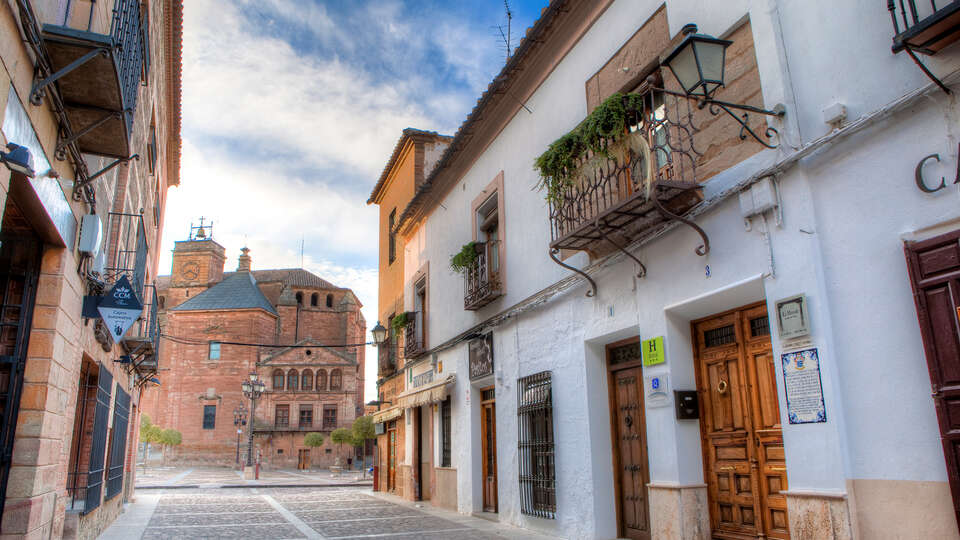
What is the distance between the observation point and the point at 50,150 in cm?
525

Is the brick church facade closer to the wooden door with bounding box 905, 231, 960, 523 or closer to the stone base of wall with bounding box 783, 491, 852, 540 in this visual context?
the stone base of wall with bounding box 783, 491, 852, 540

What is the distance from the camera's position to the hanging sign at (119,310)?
23.0ft

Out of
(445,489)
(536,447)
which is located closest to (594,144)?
(536,447)

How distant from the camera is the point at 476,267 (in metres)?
12.0

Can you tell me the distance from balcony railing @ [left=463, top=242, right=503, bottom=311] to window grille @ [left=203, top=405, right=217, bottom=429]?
42.8 meters

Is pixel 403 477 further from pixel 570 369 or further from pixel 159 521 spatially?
pixel 570 369

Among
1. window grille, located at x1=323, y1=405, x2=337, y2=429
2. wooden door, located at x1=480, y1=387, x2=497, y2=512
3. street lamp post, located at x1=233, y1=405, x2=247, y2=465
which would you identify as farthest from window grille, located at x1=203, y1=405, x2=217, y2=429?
wooden door, located at x1=480, y1=387, x2=497, y2=512

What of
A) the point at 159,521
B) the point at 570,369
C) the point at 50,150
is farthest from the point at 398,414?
the point at 50,150

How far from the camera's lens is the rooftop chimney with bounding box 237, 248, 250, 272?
61031 millimetres

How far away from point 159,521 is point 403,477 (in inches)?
225

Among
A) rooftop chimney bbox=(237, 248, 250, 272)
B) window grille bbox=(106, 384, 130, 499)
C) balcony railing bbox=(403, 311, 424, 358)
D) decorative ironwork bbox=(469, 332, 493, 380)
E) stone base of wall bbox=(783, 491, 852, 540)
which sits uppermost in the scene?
rooftop chimney bbox=(237, 248, 250, 272)

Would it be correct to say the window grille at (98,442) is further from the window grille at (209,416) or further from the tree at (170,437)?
the window grille at (209,416)

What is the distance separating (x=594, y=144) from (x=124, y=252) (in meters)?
6.51

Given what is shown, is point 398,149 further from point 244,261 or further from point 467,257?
point 244,261
